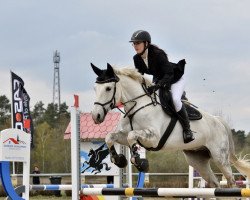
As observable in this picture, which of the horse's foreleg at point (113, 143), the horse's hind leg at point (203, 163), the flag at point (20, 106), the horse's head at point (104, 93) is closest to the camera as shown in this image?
the horse's head at point (104, 93)

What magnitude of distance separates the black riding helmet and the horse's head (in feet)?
1.47

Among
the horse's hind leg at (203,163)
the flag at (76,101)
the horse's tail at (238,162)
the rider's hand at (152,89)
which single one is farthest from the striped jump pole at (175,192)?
the horse's tail at (238,162)

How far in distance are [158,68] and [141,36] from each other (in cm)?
41

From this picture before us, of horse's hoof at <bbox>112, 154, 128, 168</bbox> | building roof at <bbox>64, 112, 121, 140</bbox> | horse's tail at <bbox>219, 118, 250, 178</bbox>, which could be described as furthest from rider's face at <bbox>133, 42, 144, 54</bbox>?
building roof at <bbox>64, 112, 121, 140</bbox>

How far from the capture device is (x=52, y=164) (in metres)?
36.1

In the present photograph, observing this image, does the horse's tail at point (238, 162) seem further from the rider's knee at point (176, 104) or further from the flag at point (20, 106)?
the flag at point (20, 106)

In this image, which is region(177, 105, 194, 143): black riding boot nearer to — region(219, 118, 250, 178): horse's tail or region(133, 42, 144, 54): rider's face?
region(133, 42, 144, 54): rider's face

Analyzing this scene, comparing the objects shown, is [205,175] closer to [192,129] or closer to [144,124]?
[192,129]

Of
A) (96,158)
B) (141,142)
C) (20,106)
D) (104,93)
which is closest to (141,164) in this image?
(141,142)

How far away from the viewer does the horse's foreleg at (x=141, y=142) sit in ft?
18.0

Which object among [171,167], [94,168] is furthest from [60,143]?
[94,168]

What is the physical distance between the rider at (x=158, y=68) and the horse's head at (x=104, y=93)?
1.43ft

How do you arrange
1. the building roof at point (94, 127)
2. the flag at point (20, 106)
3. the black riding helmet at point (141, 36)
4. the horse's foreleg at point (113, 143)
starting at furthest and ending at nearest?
1. the flag at point (20, 106)
2. the building roof at point (94, 127)
3. the black riding helmet at point (141, 36)
4. the horse's foreleg at point (113, 143)

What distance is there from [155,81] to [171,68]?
12.6 inches
